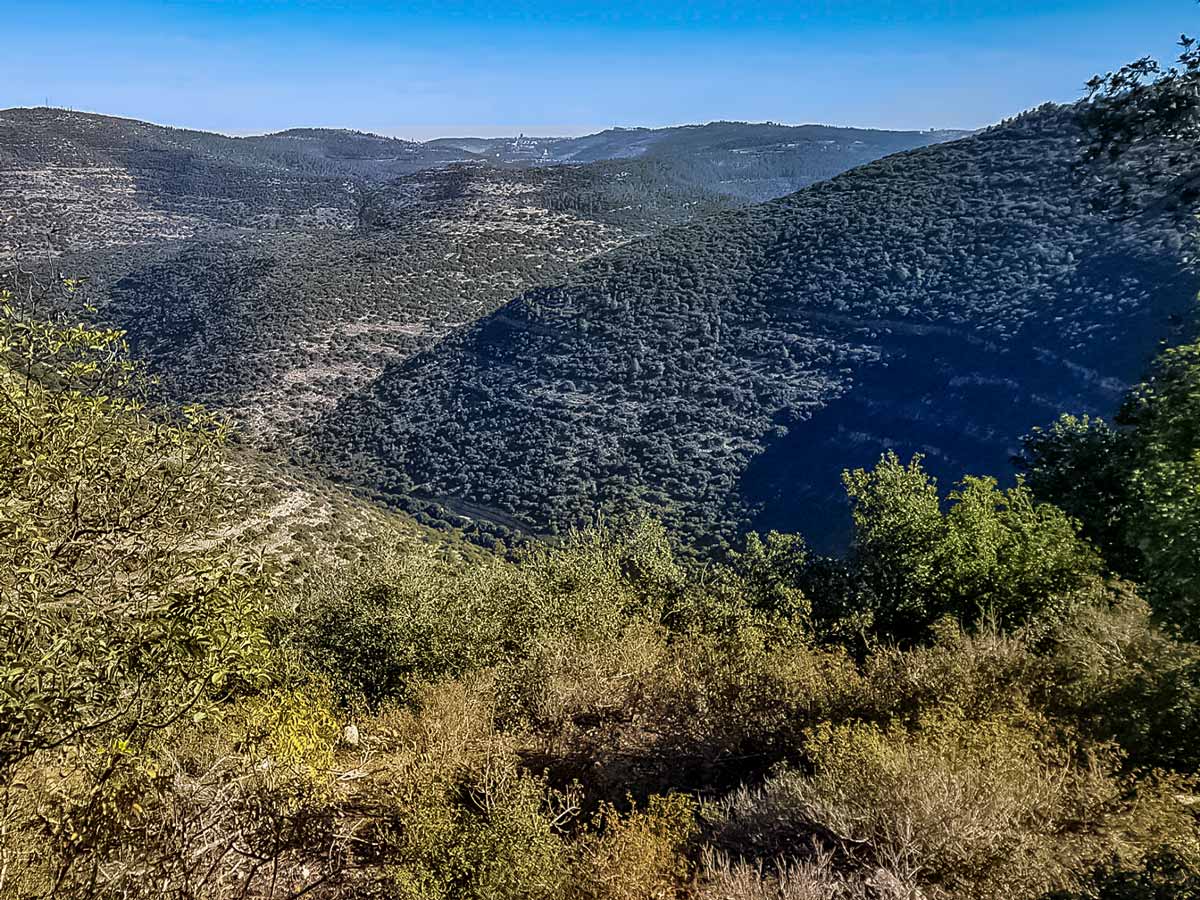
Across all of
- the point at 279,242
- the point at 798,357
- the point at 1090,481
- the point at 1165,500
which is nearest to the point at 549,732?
the point at 1165,500

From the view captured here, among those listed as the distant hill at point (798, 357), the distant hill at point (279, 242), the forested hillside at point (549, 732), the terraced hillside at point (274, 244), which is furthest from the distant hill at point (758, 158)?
the forested hillside at point (549, 732)

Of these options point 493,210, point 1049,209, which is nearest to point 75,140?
point 493,210

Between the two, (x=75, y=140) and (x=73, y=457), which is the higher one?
(x=75, y=140)

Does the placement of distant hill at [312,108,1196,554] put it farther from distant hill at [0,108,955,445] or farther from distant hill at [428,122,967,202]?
distant hill at [428,122,967,202]

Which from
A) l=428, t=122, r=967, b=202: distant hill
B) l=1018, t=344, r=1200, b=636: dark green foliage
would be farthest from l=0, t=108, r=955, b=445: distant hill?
l=1018, t=344, r=1200, b=636: dark green foliage

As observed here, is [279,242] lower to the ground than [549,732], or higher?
higher

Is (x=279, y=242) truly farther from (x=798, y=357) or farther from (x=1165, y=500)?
(x=1165, y=500)

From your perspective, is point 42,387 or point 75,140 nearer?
point 42,387

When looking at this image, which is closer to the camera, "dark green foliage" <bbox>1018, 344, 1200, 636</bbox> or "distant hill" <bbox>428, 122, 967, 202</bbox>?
"dark green foliage" <bbox>1018, 344, 1200, 636</bbox>

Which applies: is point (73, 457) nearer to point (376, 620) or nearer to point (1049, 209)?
point (376, 620)
